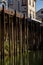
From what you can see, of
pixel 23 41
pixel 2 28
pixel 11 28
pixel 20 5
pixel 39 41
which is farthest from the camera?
pixel 20 5

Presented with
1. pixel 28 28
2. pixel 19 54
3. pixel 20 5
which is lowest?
pixel 19 54

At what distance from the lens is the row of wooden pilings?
91.9 ft

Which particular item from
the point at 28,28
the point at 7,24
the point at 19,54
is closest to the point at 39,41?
the point at 28,28

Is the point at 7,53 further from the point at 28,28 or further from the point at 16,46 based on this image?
the point at 28,28

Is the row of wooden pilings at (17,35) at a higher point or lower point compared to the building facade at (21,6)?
lower

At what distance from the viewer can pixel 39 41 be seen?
4641cm

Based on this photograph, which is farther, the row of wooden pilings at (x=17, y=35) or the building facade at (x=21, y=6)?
the building facade at (x=21, y=6)

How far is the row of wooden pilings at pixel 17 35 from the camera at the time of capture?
28.0 metres

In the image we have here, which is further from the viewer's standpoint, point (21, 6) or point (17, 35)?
point (21, 6)

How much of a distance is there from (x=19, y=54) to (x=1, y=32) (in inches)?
228

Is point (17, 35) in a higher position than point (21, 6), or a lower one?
lower

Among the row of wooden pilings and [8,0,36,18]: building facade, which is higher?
[8,0,36,18]: building facade

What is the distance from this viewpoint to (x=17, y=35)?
33.0 m

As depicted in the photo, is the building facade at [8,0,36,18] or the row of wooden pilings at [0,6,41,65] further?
the building facade at [8,0,36,18]
